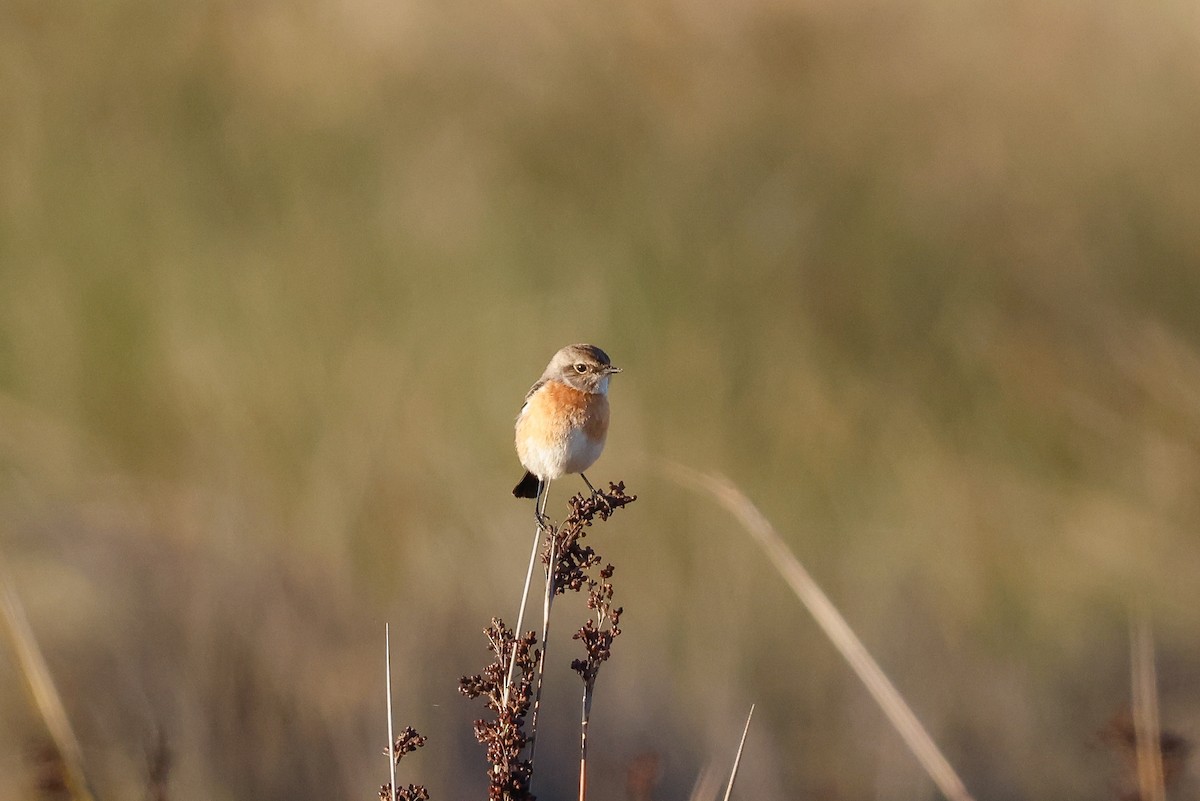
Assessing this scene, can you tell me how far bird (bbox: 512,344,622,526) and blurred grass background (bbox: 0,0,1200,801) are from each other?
3.34 feet

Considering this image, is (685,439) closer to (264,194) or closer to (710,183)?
(710,183)

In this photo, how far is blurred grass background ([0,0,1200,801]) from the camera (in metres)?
4.57

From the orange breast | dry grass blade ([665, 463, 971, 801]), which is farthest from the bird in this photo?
dry grass blade ([665, 463, 971, 801])

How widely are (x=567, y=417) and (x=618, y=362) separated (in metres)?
2.16

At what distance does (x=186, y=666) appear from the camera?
4.18 meters

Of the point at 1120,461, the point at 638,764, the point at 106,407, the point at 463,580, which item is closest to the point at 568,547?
the point at 638,764

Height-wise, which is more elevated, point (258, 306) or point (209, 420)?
point (258, 306)

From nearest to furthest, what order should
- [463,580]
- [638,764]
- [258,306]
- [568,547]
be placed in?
[568,547], [638,764], [463,580], [258,306]

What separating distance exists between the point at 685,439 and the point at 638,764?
9.40ft

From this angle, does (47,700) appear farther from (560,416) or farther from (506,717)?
(560,416)

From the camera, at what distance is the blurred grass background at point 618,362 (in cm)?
457

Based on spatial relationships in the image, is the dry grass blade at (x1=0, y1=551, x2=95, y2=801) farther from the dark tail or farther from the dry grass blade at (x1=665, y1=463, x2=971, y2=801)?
the dark tail

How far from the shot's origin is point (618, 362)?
5.52 meters

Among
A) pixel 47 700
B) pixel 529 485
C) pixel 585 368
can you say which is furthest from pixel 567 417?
pixel 47 700
